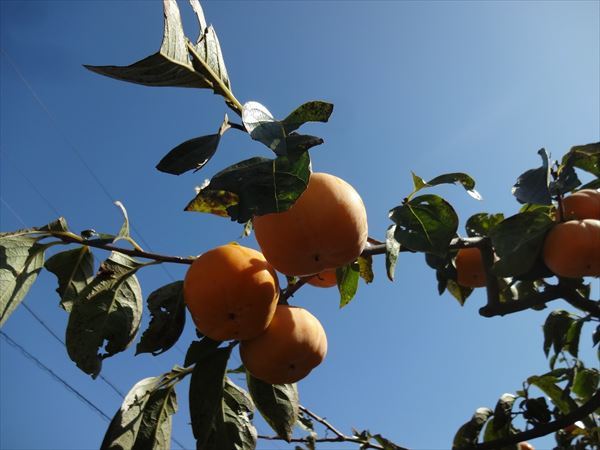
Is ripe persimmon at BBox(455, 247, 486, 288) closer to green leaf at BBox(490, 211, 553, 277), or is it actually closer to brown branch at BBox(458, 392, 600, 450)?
green leaf at BBox(490, 211, 553, 277)

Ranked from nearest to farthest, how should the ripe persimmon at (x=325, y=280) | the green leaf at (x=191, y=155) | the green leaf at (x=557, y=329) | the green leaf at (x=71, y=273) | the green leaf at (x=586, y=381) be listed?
1. the green leaf at (x=191, y=155)
2. the green leaf at (x=71, y=273)
3. the ripe persimmon at (x=325, y=280)
4. the green leaf at (x=557, y=329)
5. the green leaf at (x=586, y=381)

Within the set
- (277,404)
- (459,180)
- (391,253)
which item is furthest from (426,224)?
(277,404)

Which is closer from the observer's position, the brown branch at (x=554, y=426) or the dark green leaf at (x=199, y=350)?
the dark green leaf at (x=199, y=350)

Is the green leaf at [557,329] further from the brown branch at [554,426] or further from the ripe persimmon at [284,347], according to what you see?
the ripe persimmon at [284,347]

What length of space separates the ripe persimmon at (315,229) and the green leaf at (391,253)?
8.3 inches

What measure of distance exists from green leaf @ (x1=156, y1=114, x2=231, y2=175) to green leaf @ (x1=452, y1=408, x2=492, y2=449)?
1.73 meters

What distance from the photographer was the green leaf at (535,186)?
143cm

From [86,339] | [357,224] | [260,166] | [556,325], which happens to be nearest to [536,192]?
[357,224]

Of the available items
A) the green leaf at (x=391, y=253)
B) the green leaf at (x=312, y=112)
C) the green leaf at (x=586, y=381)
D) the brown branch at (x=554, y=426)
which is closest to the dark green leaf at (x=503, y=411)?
the green leaf at (x=586, y=381)

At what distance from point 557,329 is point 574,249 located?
89cm

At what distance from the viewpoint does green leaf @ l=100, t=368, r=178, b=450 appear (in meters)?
1.43

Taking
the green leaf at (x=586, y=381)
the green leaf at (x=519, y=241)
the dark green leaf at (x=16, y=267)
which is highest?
the green leaf at (x=586, y=381)

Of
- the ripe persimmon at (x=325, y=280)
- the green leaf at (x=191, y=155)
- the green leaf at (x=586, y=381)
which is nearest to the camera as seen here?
the green leaf at (x=191, y=155)

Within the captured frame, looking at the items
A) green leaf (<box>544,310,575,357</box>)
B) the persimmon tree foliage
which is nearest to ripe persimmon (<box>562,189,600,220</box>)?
the persimmon tree foliage
